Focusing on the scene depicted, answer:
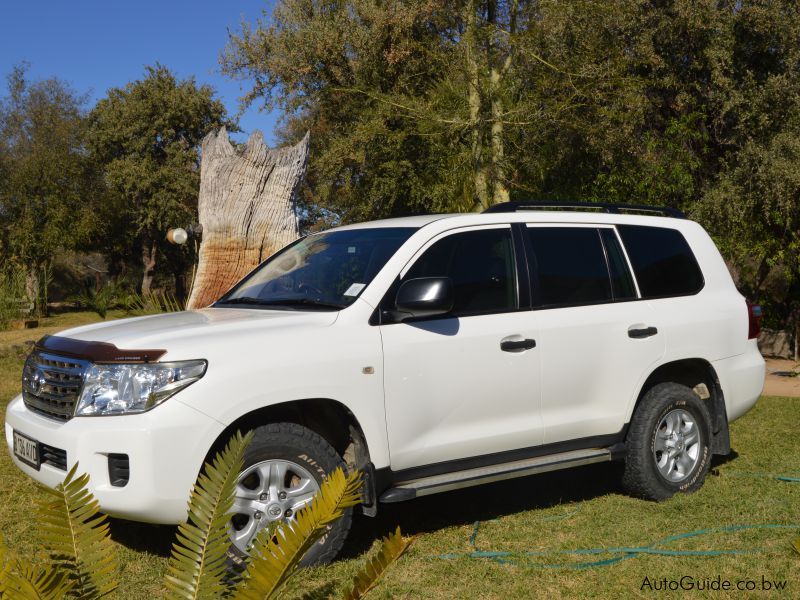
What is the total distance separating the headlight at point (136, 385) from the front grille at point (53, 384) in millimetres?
137

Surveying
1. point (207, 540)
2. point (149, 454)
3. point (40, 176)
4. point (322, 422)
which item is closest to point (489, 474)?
point (322, 422)

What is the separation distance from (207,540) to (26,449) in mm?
2362

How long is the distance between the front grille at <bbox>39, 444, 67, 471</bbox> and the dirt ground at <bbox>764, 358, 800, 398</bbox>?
9.63m

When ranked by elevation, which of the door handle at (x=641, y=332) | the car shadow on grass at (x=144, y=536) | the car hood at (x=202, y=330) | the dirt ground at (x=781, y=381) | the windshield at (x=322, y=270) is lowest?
the dirt ground at (x=781, y=381)

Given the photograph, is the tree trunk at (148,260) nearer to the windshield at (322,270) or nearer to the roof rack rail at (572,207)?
the windshield at (322,270)

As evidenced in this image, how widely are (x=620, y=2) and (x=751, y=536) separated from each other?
37.2ft

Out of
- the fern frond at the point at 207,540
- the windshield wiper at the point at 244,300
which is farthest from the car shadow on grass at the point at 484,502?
the fern frond at the point at 207,540

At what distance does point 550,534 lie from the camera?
5.24 m

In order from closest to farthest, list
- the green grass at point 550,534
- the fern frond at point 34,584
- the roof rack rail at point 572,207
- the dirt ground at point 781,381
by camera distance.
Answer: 1. the fern frond at point 34,584
2. the green grass at point 550,534
3. the roof rack rail at point 572,207
4. the dirt ground at point 781,381

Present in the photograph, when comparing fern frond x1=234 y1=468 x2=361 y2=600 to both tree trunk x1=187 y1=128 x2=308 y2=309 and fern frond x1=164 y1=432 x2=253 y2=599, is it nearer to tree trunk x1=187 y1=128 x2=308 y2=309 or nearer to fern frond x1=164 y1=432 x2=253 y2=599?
fern frond x1=164 y1=432 x2=253 y2=599

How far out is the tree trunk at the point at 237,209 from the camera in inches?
357

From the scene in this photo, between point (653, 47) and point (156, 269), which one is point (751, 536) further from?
point (156, 269)

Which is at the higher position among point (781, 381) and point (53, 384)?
point (53, 384)

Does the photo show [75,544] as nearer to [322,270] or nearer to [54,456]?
[54,456]
